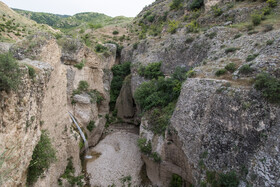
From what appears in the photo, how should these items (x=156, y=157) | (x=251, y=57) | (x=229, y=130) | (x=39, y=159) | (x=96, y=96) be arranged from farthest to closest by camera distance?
(x=96, y=96), (x=156, y=157), (x=251, y=57), (x=229, y=130), (x=39, y=159)

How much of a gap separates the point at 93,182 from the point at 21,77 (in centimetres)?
1264

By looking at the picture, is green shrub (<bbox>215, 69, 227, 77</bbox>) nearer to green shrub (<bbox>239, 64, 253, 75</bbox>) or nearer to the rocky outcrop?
green shrub (<bbox>239, 64, 253, 75</bbox>)

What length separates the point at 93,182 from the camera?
16297mm

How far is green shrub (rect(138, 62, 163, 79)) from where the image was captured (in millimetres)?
22859

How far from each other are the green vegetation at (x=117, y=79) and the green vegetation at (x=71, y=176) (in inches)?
493

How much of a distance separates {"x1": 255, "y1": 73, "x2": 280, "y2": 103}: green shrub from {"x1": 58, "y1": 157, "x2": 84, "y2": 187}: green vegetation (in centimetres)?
1617

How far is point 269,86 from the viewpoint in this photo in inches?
382

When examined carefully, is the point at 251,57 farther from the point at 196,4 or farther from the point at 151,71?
the point at 196,4

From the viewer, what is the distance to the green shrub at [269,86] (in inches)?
370

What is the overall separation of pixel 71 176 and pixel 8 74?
11.5 m

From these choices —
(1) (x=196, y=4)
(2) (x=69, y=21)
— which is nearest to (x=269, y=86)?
(1) (x=196, y=4)

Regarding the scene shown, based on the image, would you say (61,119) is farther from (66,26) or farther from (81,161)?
(66,26)

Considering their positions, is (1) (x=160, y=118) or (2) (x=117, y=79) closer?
(1) (x=160, y=118)

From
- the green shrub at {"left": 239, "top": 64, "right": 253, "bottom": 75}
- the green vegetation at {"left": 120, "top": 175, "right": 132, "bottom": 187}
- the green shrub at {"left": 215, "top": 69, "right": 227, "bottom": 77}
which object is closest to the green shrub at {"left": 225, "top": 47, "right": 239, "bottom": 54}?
the green shrub at {"left": 215, "top": 69, "right": 227, "bottom": 77}
